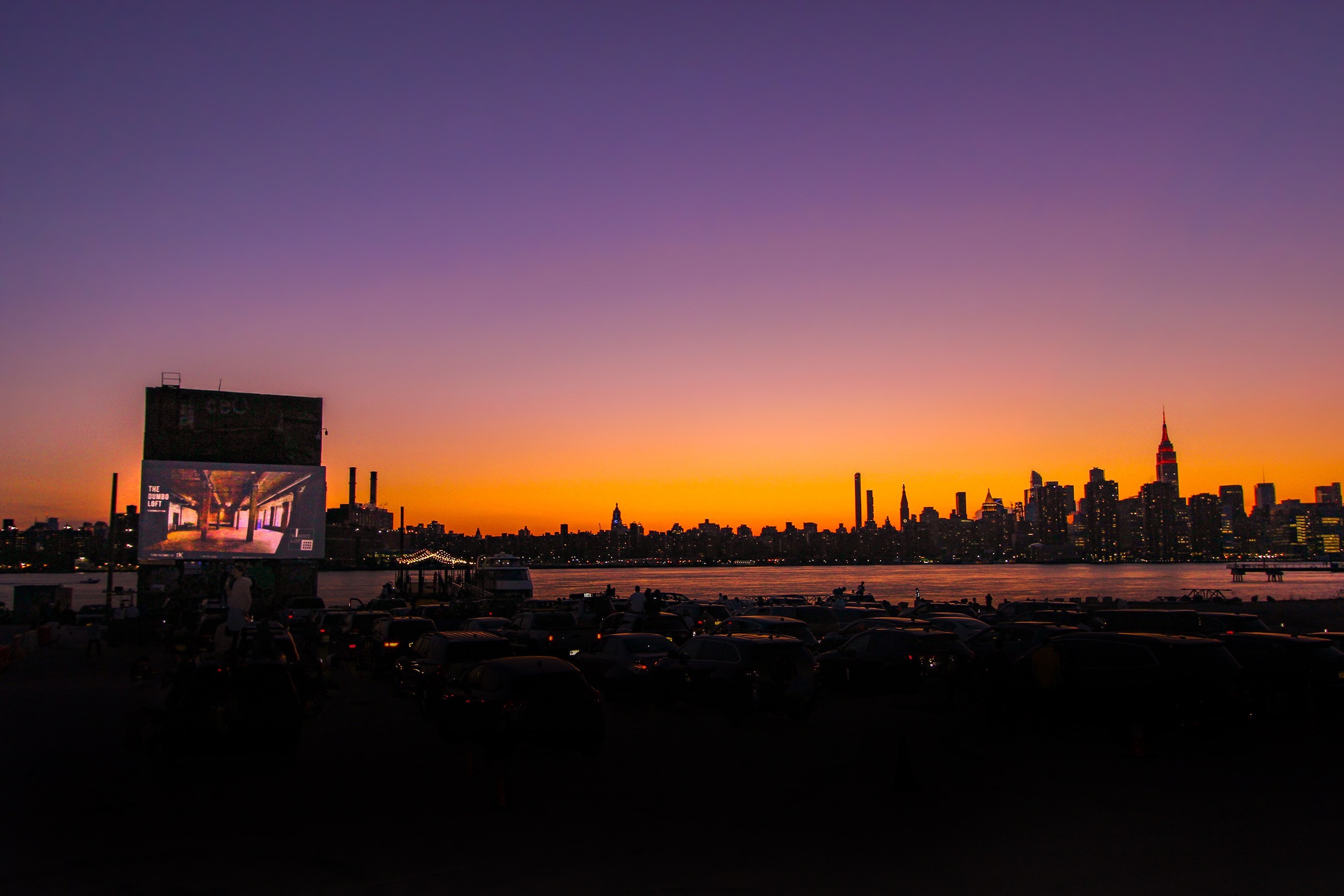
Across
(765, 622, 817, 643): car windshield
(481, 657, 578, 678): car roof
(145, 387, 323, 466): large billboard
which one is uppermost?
(145, 387, 323, 466): large billboard

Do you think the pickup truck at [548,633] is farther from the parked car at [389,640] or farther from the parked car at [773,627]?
the parked car at [773,627]

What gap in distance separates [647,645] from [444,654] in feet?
14.1

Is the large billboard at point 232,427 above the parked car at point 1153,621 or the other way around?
above

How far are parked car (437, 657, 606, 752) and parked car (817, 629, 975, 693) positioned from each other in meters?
9.00

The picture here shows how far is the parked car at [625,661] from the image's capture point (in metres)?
18.7

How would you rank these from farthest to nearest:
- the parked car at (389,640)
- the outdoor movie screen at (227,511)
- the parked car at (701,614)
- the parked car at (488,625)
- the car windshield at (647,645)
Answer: the outdoor movie screen at (227,511) < the parked car at (701,614) < the parked car at (488,625) < the parked car at (389,640) < the car windshield at (647,645)

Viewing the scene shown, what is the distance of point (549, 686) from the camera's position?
13109 millimetres

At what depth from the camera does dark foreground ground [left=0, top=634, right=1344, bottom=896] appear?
25.1ft

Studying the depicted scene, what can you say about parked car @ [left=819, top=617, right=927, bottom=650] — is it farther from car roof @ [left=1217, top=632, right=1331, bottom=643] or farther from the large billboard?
the large billboard

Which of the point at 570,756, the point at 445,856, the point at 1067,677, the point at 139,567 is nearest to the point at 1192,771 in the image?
the point at 1067,677

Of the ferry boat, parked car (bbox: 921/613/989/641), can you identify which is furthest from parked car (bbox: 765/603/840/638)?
the ferry boat

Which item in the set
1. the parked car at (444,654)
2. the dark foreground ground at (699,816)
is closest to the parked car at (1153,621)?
the dark foreground ground at (699,816)

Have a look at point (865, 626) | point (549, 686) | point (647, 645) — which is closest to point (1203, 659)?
point (549, 686)

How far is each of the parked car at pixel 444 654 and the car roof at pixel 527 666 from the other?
8.91ft
